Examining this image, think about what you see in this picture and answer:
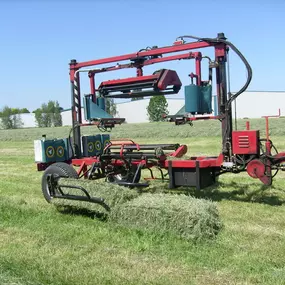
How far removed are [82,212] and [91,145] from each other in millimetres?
2376

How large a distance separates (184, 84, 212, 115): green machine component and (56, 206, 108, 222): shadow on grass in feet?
6.98

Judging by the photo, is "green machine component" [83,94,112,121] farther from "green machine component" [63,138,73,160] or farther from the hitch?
the hitch

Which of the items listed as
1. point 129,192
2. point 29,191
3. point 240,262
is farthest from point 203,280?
point 29,191

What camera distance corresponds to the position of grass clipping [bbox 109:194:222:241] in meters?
4.54

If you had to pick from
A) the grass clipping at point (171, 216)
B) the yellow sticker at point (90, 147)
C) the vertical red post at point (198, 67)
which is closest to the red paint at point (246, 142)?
the vertical red post at point (198, 67)

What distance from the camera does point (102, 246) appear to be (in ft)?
14.4

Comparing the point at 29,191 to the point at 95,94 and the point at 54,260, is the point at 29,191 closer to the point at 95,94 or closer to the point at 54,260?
the point at 95,94

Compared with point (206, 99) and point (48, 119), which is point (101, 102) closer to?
point (206, 99)

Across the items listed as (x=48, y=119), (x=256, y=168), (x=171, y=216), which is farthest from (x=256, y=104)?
(x=171, y=216)

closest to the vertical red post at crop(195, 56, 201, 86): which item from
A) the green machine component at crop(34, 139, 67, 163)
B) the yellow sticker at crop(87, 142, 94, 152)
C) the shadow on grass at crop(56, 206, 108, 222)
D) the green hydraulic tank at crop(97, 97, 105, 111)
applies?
the green hydraulic tank at crop(97, 97, 105, 111)

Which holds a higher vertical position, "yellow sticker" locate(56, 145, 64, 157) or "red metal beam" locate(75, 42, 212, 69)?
"red metal beam" locate(75, 42, 212, 69)

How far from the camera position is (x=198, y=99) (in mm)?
6121

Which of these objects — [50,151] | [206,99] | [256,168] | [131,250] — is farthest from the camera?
[50,151]

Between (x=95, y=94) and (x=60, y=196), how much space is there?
7.89ft
